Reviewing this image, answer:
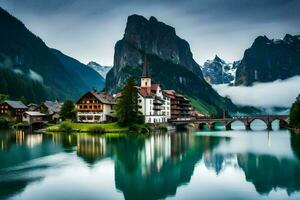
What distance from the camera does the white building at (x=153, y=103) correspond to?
120 m

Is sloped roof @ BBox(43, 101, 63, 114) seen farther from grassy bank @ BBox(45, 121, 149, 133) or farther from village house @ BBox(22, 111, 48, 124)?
grassy bank @ BBox(45, 121, 149, 133)

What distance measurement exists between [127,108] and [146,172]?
2280 inches

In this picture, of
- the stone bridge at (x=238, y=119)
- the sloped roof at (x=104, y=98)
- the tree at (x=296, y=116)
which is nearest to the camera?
the tree at (x=296, y=116)

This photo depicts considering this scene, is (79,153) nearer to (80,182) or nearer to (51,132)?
(80,182)

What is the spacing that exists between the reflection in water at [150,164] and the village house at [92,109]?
135ft

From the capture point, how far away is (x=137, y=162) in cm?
5419

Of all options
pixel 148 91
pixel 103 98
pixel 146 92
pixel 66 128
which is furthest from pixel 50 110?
pixel 66 128

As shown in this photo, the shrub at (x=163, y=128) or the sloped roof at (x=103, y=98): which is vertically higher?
the sloped roof at (x=103, y=98)

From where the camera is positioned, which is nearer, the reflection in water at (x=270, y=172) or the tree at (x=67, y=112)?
the reflection in water at (x=270, y=172)

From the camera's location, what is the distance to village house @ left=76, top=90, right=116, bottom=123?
387 ft

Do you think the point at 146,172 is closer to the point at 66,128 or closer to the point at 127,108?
the point at 127,108

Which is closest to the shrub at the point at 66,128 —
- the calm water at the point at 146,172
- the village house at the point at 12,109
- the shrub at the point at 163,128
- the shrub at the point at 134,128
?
the shrub at the point at 134,128

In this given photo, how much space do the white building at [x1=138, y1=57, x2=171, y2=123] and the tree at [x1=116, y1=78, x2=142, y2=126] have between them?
38.2 feet

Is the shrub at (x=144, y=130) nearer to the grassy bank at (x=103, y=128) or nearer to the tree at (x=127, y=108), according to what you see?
the grassy bank at (x=103, y=128)
